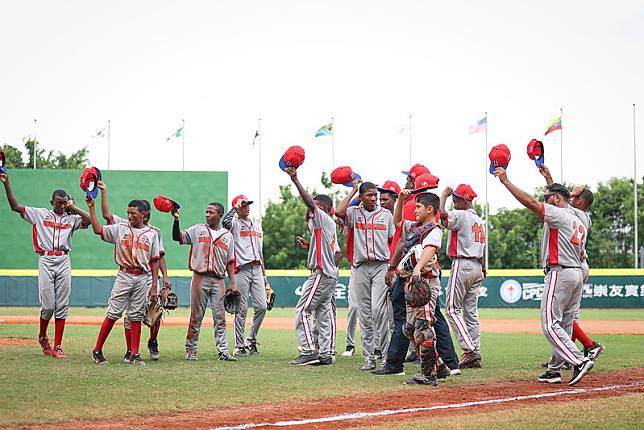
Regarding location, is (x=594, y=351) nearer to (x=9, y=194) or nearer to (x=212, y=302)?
(x=212, y=302)

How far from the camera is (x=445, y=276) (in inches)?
1270

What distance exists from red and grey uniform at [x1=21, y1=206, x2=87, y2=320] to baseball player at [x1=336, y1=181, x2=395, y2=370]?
390 cm

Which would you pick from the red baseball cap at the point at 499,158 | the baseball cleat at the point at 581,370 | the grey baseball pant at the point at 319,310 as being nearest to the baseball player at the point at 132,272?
the grey baseball pant at the point at 319,310

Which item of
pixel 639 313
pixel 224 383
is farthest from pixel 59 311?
pixel 639 313

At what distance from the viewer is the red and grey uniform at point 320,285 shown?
450 inches

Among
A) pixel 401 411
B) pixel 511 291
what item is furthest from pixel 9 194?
pixel 511 291

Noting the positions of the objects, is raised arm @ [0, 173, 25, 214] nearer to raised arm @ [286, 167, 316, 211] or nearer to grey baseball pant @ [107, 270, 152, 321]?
grey baseball pant @ [107, 270, 152, 321]

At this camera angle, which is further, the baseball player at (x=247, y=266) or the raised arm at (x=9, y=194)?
the baseball player at (x=247, y=266)

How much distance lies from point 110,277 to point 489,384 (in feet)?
80.9

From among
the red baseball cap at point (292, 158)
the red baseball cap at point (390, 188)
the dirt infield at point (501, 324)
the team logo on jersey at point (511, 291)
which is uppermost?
the red baseball cap at point (292, 158)

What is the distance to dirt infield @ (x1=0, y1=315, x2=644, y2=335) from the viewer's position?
2067 cm

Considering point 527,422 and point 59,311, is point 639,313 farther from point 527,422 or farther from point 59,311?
point 527,422

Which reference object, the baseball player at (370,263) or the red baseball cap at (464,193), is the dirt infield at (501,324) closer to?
the red baseball cap at (464,193)

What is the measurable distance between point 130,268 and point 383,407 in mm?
4646
